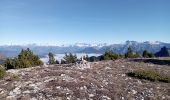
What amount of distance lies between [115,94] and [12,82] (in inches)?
351

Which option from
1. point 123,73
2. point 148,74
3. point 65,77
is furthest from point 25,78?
point 148,74

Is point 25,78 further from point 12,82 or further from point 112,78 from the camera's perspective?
point 112,78

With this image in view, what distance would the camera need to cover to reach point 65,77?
939 inches

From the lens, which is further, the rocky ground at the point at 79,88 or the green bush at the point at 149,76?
the green bush at the point at 149,76

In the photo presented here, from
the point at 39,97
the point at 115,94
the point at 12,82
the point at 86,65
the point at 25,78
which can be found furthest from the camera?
the point at 86,65

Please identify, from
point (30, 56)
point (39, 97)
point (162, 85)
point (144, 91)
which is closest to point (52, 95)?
point (39, 97)

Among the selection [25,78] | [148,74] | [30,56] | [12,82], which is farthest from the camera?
[30,56]

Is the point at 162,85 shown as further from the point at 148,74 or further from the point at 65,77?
the point at 65,77

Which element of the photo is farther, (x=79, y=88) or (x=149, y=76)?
(x=149, y=76)

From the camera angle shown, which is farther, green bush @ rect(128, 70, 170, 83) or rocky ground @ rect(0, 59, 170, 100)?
green bush @ rect(128, 70, 170, 83)

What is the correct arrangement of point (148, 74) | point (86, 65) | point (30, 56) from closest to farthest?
point (148, 74), point (86, 65), point (30, 56)

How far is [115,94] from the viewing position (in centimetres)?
2022

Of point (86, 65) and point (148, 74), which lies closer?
point (148, 74)

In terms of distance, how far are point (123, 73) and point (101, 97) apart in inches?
359
